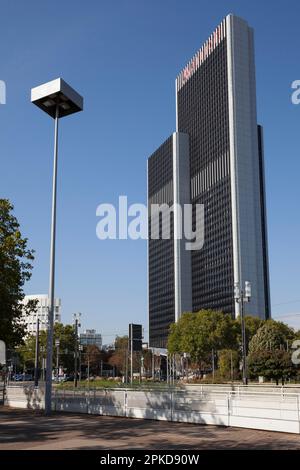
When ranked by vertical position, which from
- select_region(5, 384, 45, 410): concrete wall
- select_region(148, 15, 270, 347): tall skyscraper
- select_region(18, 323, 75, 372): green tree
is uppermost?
select_region(148, 15, 270, 347): tall skyscraper

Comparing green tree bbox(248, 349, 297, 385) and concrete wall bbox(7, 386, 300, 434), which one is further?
green tree bbox(248, 349, 297, 385)

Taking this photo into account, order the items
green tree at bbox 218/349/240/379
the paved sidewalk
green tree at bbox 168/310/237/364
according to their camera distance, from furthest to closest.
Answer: green tree at bbox 168/310/237/364 < green tree at bbox 218/349/240/379 < the paved sidewalk

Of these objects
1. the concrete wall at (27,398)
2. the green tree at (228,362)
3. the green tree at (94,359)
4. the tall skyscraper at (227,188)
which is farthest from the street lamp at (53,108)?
the tall skyscraper at (227,188)

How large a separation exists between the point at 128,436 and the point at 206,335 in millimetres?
80811

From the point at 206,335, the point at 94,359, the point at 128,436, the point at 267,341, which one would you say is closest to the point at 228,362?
the point at 206,335

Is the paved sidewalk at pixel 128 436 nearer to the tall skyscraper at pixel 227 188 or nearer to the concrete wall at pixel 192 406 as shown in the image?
the concrete wall at pixel 192 406

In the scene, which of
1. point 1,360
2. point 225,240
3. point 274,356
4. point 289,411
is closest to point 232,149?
point 225,240

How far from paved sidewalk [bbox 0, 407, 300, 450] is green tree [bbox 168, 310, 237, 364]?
246 ft

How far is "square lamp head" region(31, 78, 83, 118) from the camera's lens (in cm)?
2669

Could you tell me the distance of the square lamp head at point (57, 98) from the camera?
26.7 m

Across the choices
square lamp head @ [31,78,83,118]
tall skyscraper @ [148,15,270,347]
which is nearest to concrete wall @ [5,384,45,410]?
square lamp head @ [31,78,83,118]

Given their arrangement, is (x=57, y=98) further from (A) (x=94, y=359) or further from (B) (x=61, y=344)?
(A) (x=94, y=359)

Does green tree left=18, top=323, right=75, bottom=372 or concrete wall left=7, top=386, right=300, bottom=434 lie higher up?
green tree left=18, top=323, right=75, bottom=372

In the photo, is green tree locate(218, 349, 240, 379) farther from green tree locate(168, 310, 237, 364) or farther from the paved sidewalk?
the paved sidewalk
